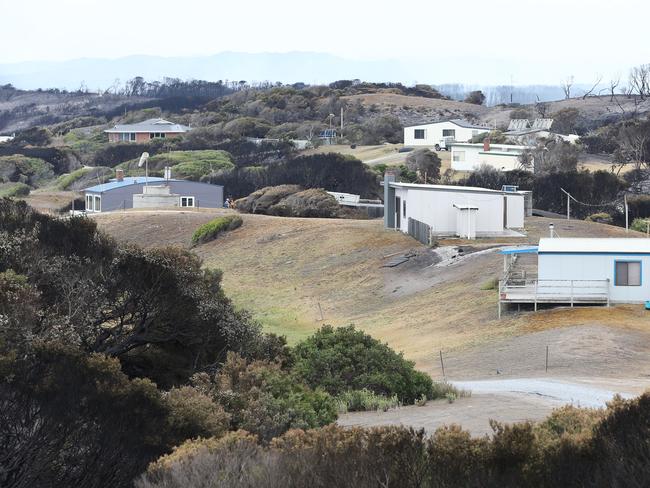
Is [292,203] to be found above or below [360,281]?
above

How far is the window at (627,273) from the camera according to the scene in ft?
103

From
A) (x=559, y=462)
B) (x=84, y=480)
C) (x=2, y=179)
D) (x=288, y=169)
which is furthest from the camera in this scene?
(x=2, y=179)

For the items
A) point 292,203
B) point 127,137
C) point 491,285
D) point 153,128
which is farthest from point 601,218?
point 127,137

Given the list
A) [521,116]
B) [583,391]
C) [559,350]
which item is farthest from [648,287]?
[521,116]

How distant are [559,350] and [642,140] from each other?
63.3 m

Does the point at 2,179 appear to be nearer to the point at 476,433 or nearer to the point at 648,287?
the point at 648,287

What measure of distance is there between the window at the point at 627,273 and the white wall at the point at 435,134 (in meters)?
69.3

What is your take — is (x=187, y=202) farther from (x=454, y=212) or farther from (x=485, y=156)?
(x=454, y=212)

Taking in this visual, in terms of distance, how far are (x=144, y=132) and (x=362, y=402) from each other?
11150cm

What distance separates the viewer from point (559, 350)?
2689 centimetres

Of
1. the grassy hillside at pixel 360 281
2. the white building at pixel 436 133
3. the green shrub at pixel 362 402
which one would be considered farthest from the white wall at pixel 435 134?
the green shrub at pixel 362 402

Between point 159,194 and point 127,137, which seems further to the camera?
point 127,137

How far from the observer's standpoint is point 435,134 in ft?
336

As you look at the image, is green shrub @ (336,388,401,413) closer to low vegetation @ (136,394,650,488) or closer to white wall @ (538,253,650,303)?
low vegetation @ (136,394,650,488)
